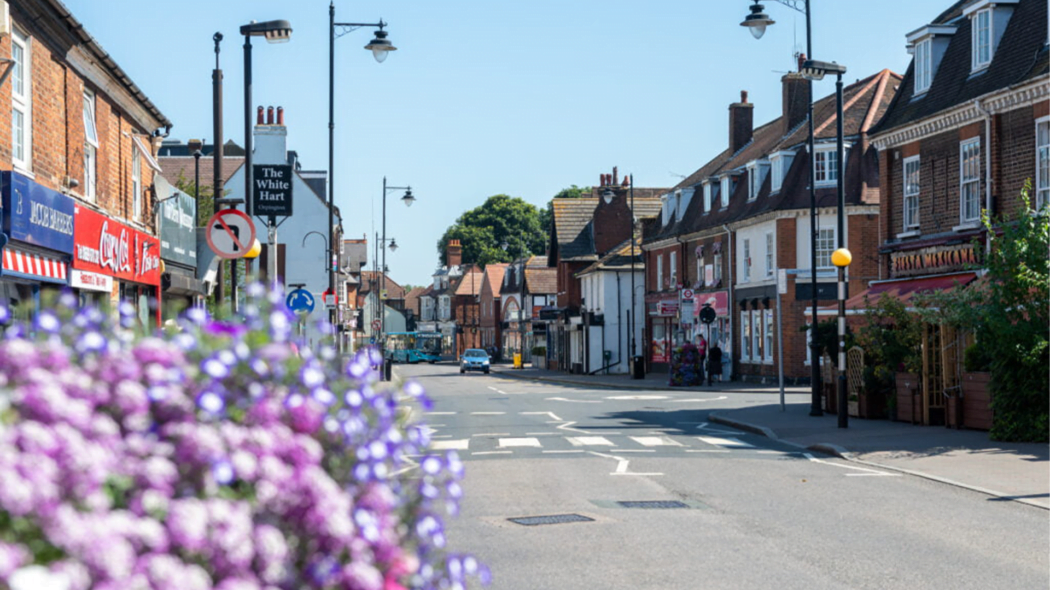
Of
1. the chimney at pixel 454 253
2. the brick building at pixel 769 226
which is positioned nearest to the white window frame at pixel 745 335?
the brick building at pixel 769 226

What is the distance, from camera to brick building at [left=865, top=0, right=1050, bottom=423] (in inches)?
944

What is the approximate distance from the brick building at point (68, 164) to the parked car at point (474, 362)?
45244 mm

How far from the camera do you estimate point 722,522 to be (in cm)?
1124

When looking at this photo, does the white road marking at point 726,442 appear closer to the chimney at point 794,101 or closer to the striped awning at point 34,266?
the striped awning at point 34,266

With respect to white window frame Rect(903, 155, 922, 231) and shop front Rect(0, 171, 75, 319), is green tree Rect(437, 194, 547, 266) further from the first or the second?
shop front Rect(0, 171, 75, 319)

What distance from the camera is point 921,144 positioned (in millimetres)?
29000

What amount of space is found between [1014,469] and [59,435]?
1510cm

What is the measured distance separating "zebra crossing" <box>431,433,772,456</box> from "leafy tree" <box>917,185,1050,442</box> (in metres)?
3.98

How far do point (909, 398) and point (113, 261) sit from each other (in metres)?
15.1

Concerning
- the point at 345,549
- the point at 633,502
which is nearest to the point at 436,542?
the point at 345,549

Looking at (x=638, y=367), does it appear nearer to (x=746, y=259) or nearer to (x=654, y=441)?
(x=746, y=259)

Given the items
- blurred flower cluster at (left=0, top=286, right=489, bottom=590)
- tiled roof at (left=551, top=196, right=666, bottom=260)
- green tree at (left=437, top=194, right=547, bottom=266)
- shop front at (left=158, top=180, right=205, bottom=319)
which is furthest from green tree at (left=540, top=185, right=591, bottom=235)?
blurred flower cluster at (left=0, top=286, right=489, bottom=590)

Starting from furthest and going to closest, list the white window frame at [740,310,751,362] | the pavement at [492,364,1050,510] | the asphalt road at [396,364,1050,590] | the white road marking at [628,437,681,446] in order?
the white window frame at [740,310,751,362] < the white road marking at [628,437,681,446] < the pavement at [492,364,1050,510] < the asphalt road at [396,364,1050,590]

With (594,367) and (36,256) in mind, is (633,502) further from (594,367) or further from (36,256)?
(594,367)
